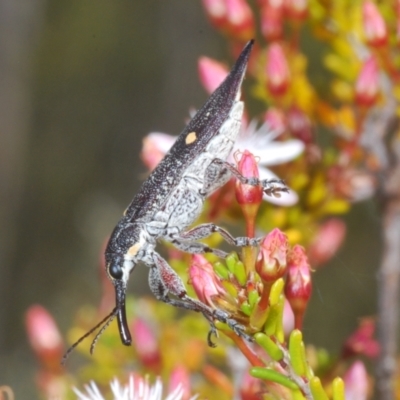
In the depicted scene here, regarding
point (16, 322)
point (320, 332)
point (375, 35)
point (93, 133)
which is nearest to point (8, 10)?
point (93, 133)

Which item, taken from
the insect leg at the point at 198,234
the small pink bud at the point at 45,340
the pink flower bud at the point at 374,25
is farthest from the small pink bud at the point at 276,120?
the small pink bud at the point at 45,340

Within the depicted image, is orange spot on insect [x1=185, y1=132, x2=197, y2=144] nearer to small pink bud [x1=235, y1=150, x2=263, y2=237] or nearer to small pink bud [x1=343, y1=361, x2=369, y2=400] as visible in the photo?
small pink bud [x1=235, y1=150, x2=263, y2=237]

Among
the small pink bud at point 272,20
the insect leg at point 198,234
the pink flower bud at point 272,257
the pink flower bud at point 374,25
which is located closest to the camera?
the pink flower bud at point 272,257

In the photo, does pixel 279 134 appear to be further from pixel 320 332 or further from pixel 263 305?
pixel 320 332

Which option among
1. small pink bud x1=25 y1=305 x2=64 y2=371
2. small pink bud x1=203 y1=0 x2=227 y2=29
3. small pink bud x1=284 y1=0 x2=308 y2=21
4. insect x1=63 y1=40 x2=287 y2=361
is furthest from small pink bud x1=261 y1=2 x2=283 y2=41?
small pink bud x1=25 y1=305 x2=64 y2=371

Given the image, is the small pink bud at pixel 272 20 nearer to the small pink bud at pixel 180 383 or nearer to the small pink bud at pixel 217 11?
the small pink bud at pixel 217 11
